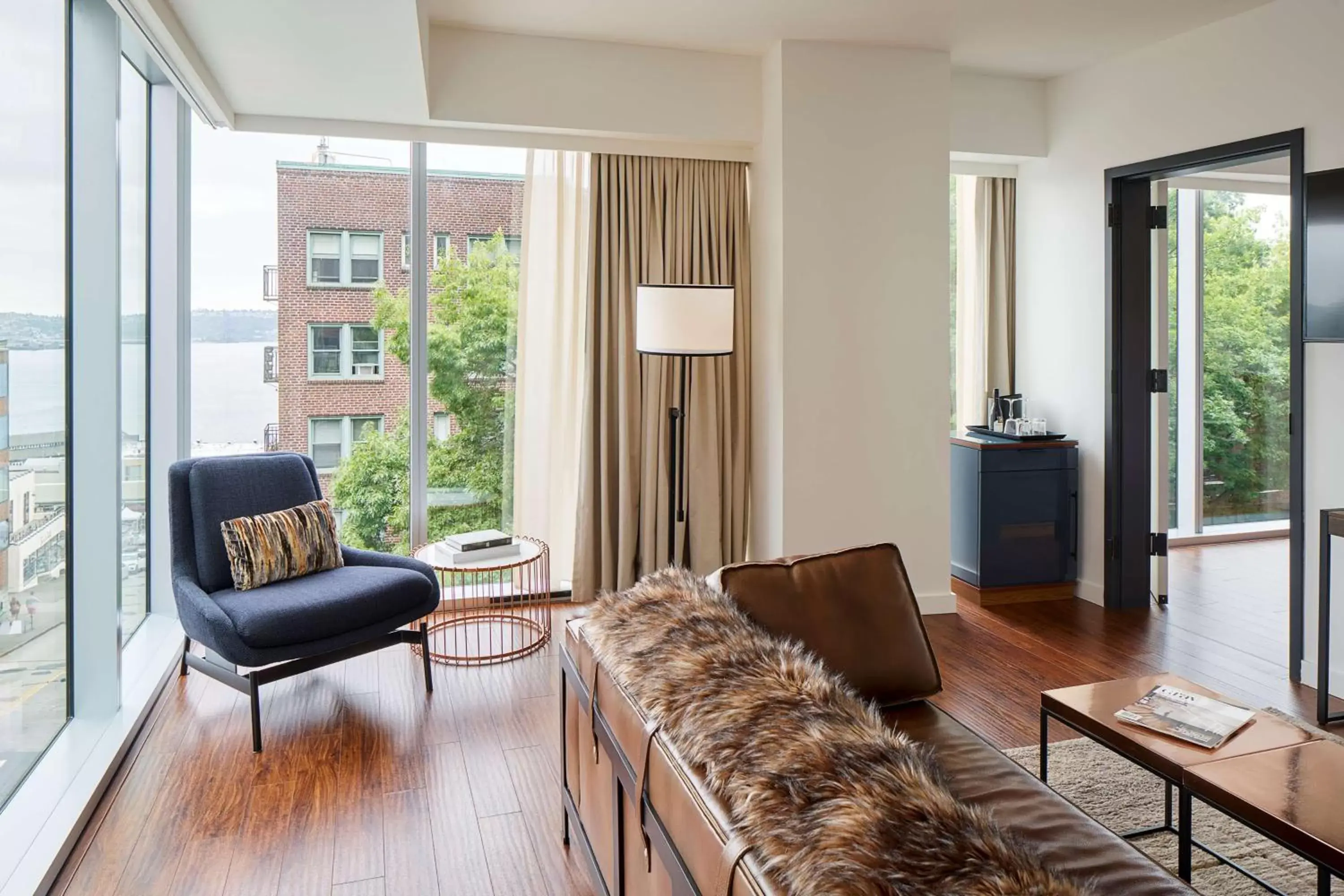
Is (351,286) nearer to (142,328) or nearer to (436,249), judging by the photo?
(436,249)

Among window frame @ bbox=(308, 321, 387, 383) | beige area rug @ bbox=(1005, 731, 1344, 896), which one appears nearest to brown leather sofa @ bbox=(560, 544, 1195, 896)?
beige area rug @ bbox=(1005, 731, 1344, 896)

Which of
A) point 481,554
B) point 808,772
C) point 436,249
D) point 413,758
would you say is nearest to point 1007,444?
point 481,554

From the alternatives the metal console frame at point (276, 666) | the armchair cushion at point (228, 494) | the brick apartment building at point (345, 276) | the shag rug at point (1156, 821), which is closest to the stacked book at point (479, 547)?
the metal console frame at point (276, 666)

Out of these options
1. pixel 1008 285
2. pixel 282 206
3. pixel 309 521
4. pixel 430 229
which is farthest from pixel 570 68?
pixel 1008 285

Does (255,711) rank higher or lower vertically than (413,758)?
higher

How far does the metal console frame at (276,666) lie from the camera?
2932 mm

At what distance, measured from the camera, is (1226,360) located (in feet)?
19.6

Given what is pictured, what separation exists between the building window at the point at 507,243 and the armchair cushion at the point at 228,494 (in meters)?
1.49

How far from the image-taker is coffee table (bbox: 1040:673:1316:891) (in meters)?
1.92

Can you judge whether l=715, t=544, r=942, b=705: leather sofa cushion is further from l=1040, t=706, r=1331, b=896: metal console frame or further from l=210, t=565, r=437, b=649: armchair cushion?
l=210, t=565, r=437, b=649: armchair cushion

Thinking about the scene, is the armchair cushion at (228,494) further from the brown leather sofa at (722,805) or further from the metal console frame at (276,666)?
the brown leather sofa at (722,805)

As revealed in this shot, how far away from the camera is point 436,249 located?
4.52 m

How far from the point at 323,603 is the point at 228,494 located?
0.70m

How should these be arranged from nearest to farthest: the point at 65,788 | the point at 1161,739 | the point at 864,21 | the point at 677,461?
the point at 1161,739, the point at 65,788, the point at 864,21, the point at 677,461
